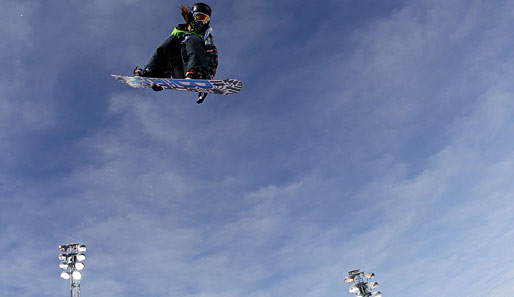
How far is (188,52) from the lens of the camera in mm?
7441

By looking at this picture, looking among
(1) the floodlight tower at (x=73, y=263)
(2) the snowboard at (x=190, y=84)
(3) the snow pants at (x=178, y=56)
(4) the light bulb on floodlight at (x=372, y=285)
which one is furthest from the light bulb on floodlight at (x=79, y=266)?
(4) the light bulb on floodlight at (x=372, y=285)

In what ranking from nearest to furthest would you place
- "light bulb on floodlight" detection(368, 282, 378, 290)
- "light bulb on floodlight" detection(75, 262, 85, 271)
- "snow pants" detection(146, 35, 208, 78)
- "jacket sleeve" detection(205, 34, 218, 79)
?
"snow pants" detection(146, 35, 208, 78) < "jacket sleeve" detection(205, 34, 218, 79) < "light bulb on floodlight" detection(75, 262, 85, 271) < "light bulb on floodlight" detection(368, 282, 378, 290)

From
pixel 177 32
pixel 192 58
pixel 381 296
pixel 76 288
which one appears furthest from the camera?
pixel 381 296

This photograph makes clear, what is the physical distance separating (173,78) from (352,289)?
15.7 metres

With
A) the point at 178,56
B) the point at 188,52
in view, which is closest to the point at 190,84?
the point at 188,52

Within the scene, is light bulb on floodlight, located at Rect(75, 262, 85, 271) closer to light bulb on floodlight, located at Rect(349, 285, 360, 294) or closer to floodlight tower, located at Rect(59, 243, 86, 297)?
floodlight tower, located at Rect(59, 243, 86, 297)

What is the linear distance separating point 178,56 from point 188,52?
67cm

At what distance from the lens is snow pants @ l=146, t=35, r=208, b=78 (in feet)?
24.2

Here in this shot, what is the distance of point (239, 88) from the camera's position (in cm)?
804

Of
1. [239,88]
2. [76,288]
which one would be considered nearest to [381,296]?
[76,288]

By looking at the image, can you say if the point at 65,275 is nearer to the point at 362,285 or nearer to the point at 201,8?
the point at 201,8

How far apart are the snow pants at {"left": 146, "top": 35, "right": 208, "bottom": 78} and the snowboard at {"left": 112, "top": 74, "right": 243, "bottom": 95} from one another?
10.4 inches

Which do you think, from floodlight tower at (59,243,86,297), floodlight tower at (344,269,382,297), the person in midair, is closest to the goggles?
the person in midair

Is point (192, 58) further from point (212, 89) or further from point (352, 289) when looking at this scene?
point (352, 289)
